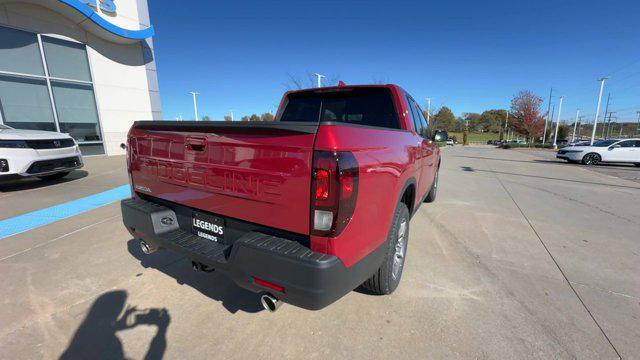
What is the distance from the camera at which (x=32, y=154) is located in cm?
577

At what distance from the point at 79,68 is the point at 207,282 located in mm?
14971

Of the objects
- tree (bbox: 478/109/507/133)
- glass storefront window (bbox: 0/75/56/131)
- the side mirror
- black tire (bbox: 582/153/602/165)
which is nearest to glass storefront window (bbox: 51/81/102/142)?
glass storefront window (bbox: 0/75/56/131)

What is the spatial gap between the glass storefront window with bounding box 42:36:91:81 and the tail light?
51.5 feet

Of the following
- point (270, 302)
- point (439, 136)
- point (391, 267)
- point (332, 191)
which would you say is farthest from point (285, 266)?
point (439, 136)

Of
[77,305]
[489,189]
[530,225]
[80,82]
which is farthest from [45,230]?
[80,82]

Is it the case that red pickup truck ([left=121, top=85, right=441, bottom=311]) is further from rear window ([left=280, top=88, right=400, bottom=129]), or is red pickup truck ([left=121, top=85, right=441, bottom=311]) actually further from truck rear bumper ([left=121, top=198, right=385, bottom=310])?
rear window ([left=280, top=88, right=400, bottom=129])

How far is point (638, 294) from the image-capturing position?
257cm

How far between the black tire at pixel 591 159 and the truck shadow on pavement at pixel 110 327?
1946cm

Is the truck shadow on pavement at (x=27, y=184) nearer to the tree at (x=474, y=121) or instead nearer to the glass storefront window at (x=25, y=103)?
the glass storefront window at (x=25, y=103)

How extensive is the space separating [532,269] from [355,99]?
2740 millimetres

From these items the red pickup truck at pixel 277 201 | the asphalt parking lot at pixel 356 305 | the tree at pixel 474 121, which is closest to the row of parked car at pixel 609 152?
the asphalt parking lot at pixel 356 305

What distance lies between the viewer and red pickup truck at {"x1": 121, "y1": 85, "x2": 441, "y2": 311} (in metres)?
1.53

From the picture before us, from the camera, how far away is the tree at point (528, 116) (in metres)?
43.2

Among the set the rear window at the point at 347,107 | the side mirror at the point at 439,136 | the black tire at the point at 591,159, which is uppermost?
the rear window at the point at 347,107
